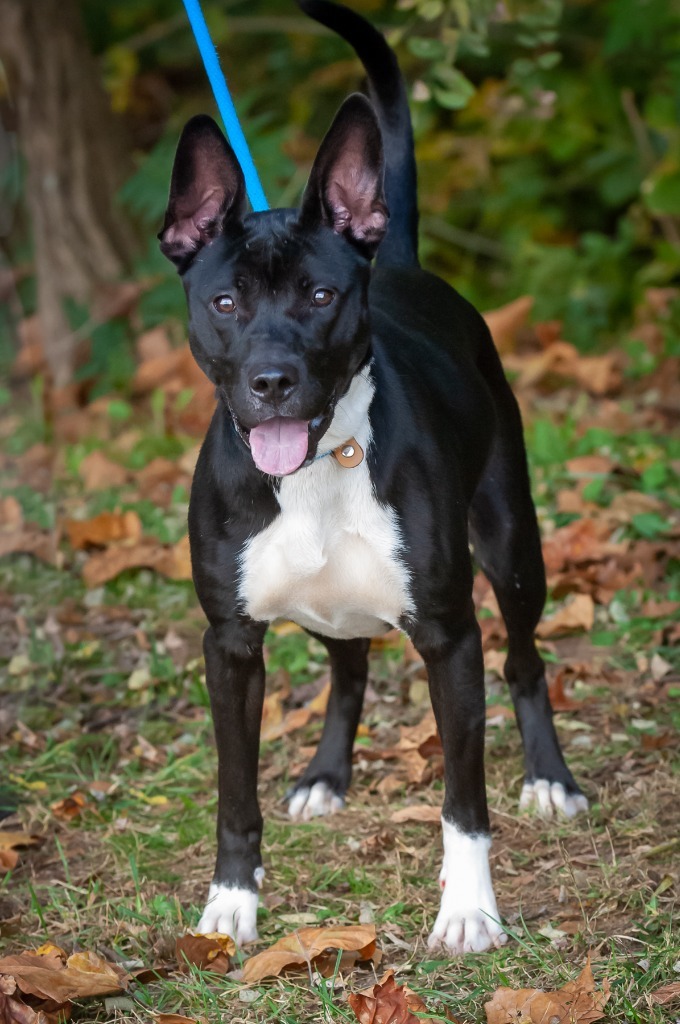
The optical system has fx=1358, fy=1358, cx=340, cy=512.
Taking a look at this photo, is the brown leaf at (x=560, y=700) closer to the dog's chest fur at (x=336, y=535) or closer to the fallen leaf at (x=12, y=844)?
the dog's chest fur at (x=336, y=535)

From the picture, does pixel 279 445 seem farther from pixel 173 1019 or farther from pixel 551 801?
pixel 551 801

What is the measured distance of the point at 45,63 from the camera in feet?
25.3

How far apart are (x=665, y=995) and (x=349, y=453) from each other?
4.26ft

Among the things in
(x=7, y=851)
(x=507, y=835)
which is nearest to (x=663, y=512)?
(x=507, y=835)

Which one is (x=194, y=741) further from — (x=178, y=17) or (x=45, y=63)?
(x=178, y=17)

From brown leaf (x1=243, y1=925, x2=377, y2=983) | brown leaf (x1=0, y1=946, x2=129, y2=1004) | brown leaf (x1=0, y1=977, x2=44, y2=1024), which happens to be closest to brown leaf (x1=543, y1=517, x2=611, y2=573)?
brown leaf (x1=243, y1=925, x2=377, y2=983)

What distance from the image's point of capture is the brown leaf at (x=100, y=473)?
20.9ft

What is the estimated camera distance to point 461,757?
3.14 metres

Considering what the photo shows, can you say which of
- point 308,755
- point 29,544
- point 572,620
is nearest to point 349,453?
point 308,755

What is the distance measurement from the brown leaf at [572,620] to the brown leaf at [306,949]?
6.03 feet

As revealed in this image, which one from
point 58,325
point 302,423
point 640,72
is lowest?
point 58,325

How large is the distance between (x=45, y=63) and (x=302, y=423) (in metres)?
5.62

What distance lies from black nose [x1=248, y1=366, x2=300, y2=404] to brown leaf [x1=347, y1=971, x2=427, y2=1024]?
1.18m

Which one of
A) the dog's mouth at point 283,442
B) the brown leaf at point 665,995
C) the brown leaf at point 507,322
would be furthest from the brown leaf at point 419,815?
the brown leaf at point 507,322
